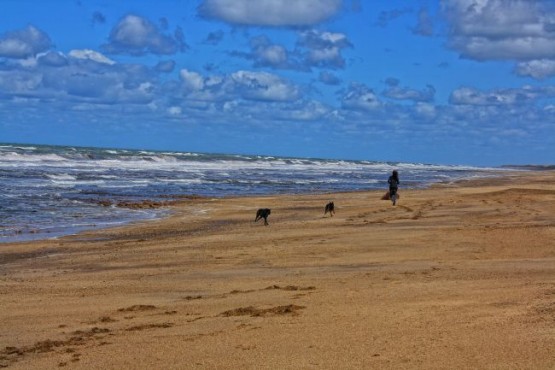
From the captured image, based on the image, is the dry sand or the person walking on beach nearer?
the dry sand

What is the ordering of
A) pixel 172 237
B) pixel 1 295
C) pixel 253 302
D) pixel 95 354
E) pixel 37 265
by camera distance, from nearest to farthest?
pixel 95 354, pixel 253 302, pixel 1 295, pixel 37 265, pixel 172 237

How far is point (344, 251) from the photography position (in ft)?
46.6

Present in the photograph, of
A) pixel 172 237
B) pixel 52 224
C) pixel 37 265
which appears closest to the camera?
pixel 37 265

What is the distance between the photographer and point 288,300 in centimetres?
908

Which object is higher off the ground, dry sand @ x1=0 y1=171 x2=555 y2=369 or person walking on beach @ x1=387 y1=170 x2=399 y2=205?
person walking on beach @ x1=387 y1=170 x2=399 y2=205

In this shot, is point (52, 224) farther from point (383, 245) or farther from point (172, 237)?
point (383, 245)

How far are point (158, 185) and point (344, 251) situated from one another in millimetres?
30254

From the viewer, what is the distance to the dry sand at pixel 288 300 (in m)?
6.51

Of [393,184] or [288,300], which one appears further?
[393,184]

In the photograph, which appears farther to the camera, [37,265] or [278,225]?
[278,225]

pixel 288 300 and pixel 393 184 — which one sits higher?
pixel 393 184

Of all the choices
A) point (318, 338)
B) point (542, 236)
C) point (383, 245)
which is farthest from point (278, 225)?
point (318, 338)

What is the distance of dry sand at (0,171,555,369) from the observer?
6.51 meters

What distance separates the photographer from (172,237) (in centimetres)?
1847
